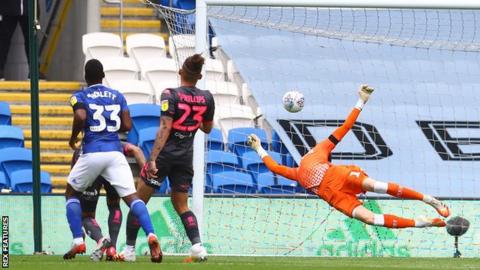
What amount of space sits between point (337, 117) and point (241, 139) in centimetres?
138

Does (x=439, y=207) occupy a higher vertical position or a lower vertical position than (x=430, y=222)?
higher

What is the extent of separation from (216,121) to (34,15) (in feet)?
21.5

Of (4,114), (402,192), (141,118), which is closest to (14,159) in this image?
(4,114)

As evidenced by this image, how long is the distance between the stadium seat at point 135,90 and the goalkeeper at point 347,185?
25.4 feet

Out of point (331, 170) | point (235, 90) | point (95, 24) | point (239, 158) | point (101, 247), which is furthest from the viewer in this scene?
point (95, 24)

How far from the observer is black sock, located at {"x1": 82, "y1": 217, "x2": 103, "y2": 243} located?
1440cm

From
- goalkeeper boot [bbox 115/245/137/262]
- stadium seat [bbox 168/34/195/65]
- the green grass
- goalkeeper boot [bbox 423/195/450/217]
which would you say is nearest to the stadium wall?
stadium seat [bbox 168/34/195/65]

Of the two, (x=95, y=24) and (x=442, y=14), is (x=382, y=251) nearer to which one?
(x=442, y=14)

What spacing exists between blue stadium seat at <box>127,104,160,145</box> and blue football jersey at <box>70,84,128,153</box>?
27.6ft

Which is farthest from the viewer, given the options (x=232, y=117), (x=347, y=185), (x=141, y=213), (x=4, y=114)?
(x=4, y=114)

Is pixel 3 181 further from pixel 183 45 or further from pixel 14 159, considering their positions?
pixel 183 45

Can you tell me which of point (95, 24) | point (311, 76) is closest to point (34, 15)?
point (311, 76)

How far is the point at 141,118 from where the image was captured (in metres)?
22.4

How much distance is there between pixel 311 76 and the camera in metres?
21.8
